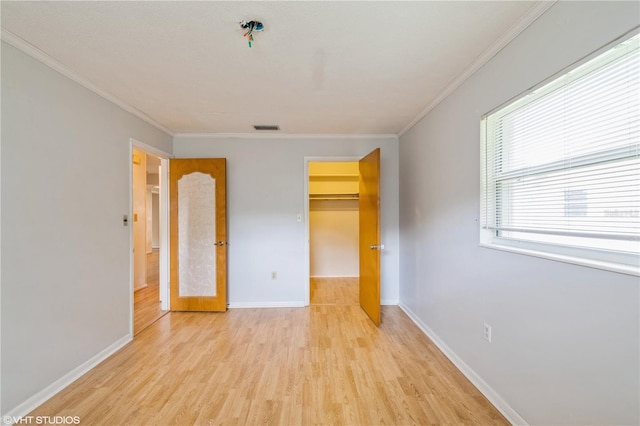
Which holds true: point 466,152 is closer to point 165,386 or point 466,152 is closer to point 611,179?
point 611,179

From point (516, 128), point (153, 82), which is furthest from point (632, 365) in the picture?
point (153, 82)

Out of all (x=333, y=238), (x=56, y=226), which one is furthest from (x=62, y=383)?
(x=333, y=238)

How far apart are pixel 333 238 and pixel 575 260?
4214 mm

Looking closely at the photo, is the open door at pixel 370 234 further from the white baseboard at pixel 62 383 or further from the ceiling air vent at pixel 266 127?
the white baseboard at pixel 62 383

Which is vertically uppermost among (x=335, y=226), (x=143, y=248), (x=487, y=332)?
(x=335, y=226)

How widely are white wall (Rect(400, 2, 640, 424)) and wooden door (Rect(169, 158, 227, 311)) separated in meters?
2.63

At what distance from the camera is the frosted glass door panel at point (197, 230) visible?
11.5 ft

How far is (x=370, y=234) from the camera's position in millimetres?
3270

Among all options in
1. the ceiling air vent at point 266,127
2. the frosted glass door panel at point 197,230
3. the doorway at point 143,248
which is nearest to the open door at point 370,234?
the ceiling air vent at point 266,127

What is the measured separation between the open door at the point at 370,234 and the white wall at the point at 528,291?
559 mm

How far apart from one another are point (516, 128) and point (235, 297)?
142 inches

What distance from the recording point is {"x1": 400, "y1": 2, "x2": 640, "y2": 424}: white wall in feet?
3.54

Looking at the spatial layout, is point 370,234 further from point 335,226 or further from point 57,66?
point 57,66

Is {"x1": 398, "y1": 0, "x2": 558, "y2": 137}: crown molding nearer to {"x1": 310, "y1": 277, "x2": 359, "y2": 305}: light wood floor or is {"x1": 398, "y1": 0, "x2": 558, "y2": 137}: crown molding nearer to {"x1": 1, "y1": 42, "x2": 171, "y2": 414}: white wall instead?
{"x1": 310, "y1": 277, "x2": 359, "y2": 305}: light wood floor
